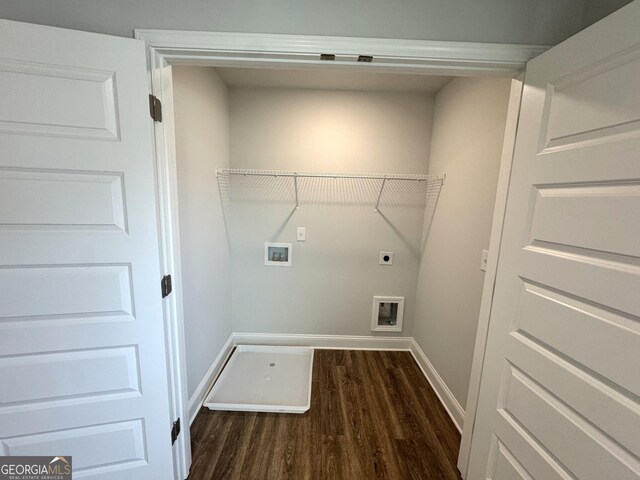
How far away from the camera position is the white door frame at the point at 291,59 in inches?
40.1

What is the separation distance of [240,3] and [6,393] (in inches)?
71.8

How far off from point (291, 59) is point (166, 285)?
1.16 m

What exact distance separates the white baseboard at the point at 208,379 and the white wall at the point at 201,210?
0.17 feet

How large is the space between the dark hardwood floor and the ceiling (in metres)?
2.53

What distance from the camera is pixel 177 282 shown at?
124 cm

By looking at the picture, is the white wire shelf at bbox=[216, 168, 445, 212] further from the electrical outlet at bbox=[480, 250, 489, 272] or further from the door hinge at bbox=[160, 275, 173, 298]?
the door hinge at bbox=[160, 275, 173, 298]

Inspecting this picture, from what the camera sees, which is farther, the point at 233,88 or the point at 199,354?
the point at 233,88

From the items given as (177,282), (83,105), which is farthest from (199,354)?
(83,105)

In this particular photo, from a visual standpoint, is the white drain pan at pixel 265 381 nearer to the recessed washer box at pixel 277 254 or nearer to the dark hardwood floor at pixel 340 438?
the dark hardwood floor at pixel 340 438

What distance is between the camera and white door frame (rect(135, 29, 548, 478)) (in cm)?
102

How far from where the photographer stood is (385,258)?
2.48m

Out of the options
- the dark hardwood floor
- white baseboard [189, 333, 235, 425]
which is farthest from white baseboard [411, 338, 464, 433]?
white baseboard [189, 333, 235, 425]

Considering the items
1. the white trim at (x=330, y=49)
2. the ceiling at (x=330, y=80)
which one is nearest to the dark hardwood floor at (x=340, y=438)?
the white trim at (x=330, y=49)

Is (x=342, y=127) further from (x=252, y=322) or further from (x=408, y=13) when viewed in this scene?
(x=252, y=322)
